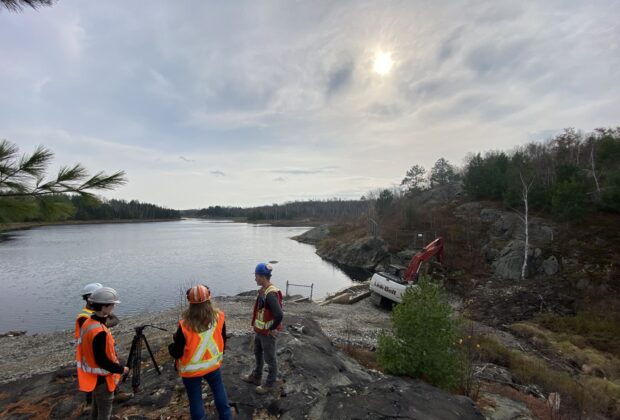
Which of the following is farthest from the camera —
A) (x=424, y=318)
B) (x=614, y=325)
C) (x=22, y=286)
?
(x=22, y=286)

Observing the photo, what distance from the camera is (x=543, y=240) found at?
27.6m

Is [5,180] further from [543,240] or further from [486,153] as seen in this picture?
[486,153]

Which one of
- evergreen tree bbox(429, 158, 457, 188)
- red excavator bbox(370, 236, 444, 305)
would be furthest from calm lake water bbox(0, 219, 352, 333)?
evergreen tree bbox(429, 158, 457, 188)

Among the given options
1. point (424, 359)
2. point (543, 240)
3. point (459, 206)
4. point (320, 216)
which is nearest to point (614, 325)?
point (543, 240)

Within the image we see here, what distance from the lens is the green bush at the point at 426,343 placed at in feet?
21.4

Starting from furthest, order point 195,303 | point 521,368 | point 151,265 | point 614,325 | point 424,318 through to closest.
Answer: point 151,265
point 614,325
point 521,368
point 424,318
point 195,303

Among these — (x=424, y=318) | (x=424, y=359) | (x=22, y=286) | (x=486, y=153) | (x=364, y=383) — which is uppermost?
(x=486, y=153)

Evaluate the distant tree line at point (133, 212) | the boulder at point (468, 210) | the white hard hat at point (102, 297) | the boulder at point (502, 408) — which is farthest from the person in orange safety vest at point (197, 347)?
the distant tree line at point (133, 212)

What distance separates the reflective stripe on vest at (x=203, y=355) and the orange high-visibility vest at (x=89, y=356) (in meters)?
0.96

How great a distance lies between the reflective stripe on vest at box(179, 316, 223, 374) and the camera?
4.11 meters

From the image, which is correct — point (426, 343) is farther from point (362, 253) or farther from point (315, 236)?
point (315, 236)

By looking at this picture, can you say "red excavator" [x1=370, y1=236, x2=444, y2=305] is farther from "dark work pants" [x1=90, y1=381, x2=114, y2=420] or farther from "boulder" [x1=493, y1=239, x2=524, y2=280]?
"dark work pants" [x1=90, y1=381, x2=114, y2=420]

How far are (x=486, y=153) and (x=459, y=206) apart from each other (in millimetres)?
11448

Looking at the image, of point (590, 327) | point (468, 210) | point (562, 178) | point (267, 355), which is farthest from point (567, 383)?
point (468, 210)
